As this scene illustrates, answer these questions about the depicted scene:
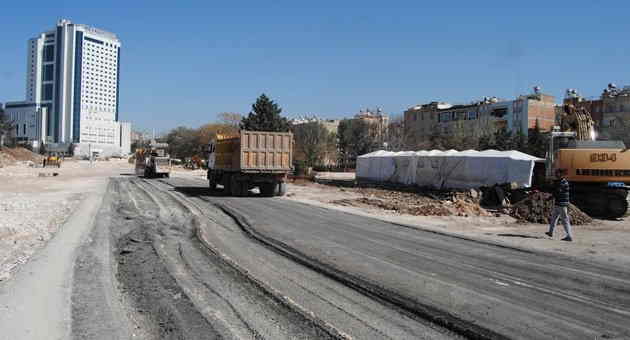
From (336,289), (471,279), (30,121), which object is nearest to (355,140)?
(471,279)

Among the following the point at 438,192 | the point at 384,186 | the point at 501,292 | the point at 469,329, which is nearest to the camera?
the point at 469,329

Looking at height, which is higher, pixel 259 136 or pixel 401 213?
pixel 259 136

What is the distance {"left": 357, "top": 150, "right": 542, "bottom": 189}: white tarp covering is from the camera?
26470mm

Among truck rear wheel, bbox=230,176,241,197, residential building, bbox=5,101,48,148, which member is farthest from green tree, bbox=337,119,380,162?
residential building, bbox=5,101,48,148

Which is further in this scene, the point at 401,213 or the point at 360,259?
the point at 401,213

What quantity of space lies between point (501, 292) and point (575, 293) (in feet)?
3.53

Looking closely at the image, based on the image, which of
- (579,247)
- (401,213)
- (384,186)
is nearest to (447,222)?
(401,213)

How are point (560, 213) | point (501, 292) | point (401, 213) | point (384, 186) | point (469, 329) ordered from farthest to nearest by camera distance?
point (384, 186)
point (401, 213)
point (560, 213)
point (501, 292)
point (469, 329)

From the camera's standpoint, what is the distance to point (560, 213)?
45.6 feet

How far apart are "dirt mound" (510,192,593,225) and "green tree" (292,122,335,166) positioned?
4051 centimetres

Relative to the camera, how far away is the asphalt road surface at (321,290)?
19.0 ft

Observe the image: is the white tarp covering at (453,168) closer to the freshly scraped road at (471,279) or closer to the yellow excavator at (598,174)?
the yellow excavator at (598,174)

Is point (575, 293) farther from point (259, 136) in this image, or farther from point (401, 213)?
point (259, 136)

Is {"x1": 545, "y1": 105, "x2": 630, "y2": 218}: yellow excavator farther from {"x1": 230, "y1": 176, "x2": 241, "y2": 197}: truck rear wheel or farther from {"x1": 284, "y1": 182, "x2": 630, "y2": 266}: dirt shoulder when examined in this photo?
{"x1": 230, "y1": 176, "x2": 241, "y2": 197}: truck rear wheel
